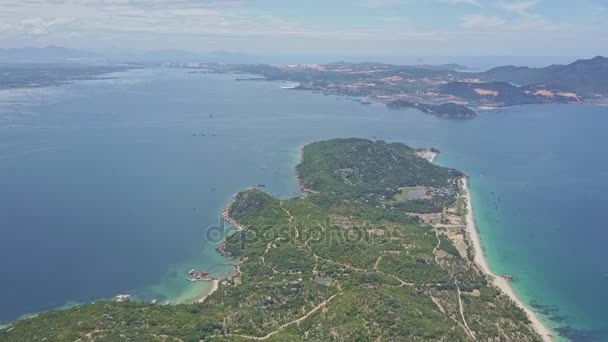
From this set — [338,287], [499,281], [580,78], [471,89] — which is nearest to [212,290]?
[338,287]

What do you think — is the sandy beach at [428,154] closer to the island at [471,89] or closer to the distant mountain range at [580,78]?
the island at [471,89]

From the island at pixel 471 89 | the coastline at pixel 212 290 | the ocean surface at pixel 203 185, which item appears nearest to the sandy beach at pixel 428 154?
the ocean surface at pixel 203 185

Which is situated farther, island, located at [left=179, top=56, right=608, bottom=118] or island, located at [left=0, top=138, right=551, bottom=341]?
island, located at [left=179, top=56, right=608, bottom=118]

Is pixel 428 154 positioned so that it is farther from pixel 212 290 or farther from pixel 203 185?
pixel 212 290

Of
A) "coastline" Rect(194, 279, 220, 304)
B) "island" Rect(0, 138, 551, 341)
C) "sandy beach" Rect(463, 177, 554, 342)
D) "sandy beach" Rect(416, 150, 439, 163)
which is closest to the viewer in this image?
"island" Rect(0, 138, 551, 341)

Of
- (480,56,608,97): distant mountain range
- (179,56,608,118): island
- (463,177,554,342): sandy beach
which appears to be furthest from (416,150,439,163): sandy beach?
(480,56,608,97): distant mountain range

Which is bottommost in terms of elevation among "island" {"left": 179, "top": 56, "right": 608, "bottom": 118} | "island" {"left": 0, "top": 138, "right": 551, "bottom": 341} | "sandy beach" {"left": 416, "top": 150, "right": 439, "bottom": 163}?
"island" {"left": 0, "top": 138, "right": 551, "bottom": 341}

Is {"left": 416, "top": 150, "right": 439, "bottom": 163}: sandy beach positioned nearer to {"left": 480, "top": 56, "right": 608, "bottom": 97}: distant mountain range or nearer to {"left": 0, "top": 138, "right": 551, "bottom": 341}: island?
{"left": 0, "top": 138, "right": 551, "bottom": 341}: island
